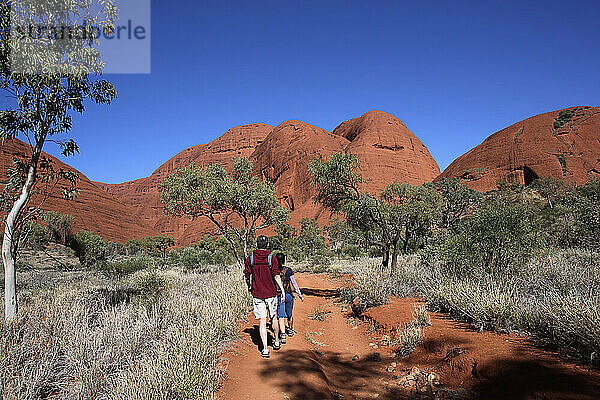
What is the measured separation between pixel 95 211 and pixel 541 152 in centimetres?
9086

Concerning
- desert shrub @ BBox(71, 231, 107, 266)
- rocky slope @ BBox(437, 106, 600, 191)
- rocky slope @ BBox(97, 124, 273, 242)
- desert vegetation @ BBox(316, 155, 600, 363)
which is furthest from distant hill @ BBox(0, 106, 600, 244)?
desert vegetation @ BBox(316, 155, 600, 363)

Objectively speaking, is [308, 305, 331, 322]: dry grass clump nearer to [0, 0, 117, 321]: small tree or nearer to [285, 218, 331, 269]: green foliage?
[0, 0, 117, 321]: small tree

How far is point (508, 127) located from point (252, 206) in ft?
252

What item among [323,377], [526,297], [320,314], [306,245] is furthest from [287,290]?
Result: [306,245]

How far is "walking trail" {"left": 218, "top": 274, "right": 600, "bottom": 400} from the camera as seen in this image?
3.69 m

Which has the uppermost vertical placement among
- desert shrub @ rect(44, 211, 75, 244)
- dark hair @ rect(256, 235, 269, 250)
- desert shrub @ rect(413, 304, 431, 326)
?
desert shrub @ rect(44, 211, 75, 244)

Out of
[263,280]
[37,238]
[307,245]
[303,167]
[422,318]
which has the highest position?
[303,167]

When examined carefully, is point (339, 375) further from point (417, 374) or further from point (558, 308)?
point (558, 308)

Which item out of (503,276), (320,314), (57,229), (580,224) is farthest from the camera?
(57,229)

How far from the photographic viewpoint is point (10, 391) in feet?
11.2

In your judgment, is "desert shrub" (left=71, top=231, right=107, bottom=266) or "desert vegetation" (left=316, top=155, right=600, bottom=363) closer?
"desert vegetation" (left=316, top=155, right=600, bottom=363)

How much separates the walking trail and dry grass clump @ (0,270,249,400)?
18.5 inches

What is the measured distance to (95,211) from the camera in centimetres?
7119

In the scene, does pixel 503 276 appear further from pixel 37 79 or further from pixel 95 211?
pixel 95 211
